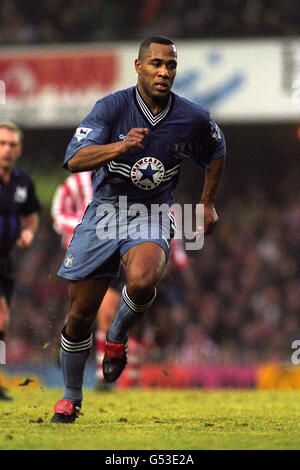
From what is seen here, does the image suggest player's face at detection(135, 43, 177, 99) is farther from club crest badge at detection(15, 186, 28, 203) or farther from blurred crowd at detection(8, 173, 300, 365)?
blurred crowd at detection(8, 173, 300, 365)

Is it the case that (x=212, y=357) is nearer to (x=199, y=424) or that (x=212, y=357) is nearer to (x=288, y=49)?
(x=288, y=49)

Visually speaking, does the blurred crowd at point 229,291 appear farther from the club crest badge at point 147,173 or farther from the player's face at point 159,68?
the player's face at point 159,68

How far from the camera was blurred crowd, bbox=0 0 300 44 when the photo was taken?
1370cm

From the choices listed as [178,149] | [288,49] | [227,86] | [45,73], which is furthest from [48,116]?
[178,149]

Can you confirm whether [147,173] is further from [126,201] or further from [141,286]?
[141,286]

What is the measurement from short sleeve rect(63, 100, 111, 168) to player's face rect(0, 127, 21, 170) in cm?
279

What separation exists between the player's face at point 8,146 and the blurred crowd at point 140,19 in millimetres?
6226

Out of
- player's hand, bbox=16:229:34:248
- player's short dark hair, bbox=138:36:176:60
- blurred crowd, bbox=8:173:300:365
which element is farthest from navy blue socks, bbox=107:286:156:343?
blurred crowd, bbox=8:173:300:365

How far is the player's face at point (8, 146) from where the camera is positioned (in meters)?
7.93

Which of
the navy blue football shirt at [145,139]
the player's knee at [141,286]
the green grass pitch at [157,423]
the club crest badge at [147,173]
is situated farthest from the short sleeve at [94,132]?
the green grass pitch at [157,423]

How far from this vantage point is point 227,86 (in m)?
13.3

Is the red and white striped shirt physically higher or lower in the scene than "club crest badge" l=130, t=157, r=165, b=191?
higher

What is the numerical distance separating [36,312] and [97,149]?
9.31 m
